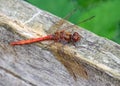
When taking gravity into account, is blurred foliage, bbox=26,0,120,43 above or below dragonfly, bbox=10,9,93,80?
below

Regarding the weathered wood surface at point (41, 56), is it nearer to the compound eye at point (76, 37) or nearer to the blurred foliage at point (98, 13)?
the compound eye at point (76, 37)

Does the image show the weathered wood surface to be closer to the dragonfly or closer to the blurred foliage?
the dragonfly

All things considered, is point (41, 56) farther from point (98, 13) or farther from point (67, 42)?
point (98, 13)

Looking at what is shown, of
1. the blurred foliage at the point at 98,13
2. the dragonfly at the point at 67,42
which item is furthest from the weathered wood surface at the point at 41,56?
the blurred foliage at the point at 98,13

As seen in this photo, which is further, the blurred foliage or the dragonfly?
the blurred foliage

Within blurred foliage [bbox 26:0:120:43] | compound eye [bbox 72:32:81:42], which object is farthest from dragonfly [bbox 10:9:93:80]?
blurred foliage [bbox 26:0:120:43]
